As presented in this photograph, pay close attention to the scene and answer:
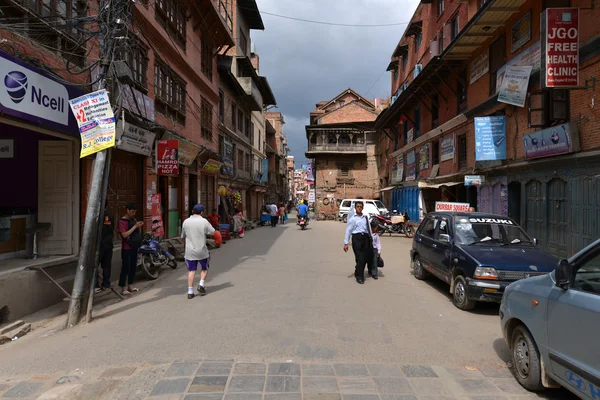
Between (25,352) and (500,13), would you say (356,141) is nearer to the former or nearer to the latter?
(500,13)

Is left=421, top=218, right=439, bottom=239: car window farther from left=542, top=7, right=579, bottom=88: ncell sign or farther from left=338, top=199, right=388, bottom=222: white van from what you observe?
left=338, top=199, right=388, bottom=222: white van

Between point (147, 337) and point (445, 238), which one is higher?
point (445, 238)

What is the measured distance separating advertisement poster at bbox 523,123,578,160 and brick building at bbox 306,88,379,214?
31.8 meters

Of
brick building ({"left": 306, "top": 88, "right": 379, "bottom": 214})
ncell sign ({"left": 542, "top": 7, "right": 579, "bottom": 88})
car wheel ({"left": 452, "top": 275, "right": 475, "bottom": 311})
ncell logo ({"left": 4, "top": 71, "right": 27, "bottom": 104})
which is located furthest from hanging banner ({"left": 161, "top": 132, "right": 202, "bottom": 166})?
brick building ({"left": 306, "top": 88, "right": 379, "bottom": 214})

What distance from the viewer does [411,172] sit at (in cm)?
2641

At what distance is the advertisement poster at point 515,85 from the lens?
476 inches

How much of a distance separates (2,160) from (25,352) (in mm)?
4383

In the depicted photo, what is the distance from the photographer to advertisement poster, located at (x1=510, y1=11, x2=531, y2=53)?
12547 mm

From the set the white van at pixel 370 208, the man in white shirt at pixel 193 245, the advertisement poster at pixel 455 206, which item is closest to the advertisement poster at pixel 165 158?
the man in white shirt at pixel 193 245

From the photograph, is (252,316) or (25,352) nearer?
(25,352)

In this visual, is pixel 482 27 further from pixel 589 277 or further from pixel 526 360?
pixel 526 360

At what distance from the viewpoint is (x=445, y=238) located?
7.57 meters

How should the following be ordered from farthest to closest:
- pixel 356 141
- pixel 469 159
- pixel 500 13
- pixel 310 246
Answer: pixel 356 141 < pixel 469 159 < pixel 310 246 < pixel 500 13

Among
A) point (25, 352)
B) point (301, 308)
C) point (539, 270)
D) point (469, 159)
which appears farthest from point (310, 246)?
point (25, 352)
